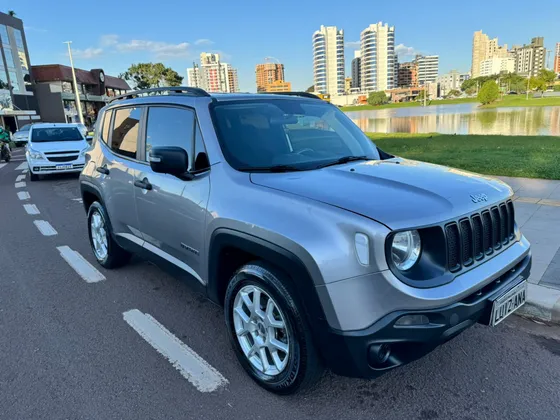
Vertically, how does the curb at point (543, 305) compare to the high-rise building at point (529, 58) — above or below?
below

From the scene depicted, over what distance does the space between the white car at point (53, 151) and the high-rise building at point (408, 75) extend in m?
178

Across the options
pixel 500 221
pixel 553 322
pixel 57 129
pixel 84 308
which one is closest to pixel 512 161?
pixel 553 322

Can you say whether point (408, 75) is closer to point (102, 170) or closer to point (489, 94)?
point (489, 94)

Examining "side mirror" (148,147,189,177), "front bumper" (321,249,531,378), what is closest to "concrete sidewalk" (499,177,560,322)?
"front bumper" (321,249,531,378)

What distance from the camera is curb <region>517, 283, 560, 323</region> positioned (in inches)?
136

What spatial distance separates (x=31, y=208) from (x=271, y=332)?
814 cm

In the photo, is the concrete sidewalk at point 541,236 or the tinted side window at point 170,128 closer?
the tinted side window at point 170,128

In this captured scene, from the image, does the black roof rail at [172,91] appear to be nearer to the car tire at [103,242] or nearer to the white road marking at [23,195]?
the car tire at [103,242]

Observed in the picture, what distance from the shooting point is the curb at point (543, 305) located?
3.46 meters

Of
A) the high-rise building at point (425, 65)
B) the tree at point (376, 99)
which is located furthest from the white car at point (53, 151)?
A: the high-rise building at point (425, 65)

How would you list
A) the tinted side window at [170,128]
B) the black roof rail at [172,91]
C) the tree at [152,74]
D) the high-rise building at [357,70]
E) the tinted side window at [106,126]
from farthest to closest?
1. the high-rise building at [357,70]
2. the tree at [152,74]
3. the tinted side window at [106,126]
4. the black roof rail at [172,91]
5. the tinted side window at [170,128]

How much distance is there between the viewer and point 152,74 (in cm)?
5953

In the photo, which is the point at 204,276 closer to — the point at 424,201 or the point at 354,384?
the point at 354,384

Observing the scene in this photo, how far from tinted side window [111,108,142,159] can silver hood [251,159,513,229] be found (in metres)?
1.70
